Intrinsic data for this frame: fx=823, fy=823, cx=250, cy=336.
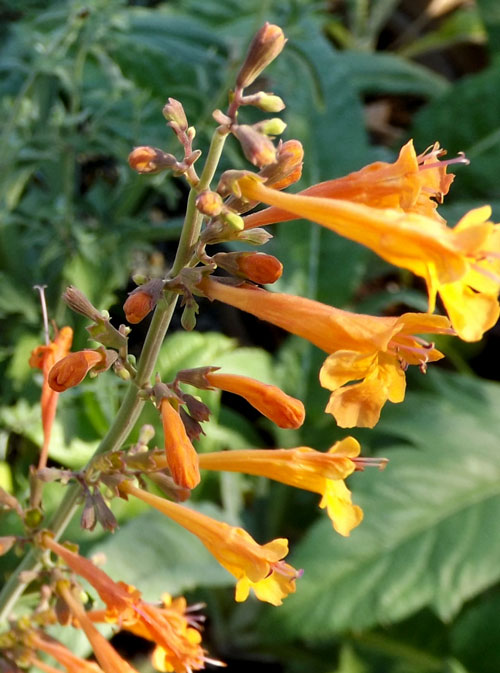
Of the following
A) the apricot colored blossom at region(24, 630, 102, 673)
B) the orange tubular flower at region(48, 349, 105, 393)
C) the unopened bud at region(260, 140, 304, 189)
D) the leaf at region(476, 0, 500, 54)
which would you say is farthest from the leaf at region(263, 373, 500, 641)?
the leaf at region(476, 0, 500, 54)

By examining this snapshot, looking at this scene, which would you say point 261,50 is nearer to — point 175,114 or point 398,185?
point 175,114

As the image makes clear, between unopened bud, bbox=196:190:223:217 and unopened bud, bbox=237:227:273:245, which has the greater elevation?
unopened bud, bbox=196:190:223:217

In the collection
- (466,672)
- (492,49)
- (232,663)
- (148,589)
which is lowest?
(232,663)

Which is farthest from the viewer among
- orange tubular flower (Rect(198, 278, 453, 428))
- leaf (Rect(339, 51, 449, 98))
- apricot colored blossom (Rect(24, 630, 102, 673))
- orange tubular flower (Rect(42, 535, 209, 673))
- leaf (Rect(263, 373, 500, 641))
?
leaf (Rect(339, 51, 449, 98))

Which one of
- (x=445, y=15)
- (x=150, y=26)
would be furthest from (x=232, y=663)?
(x=445, y=15)

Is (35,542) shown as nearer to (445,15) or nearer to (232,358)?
(232,358)

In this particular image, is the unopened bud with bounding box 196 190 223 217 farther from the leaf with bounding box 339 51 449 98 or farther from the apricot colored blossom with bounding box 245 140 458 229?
the leaf with bounding box 339 51 449 98
